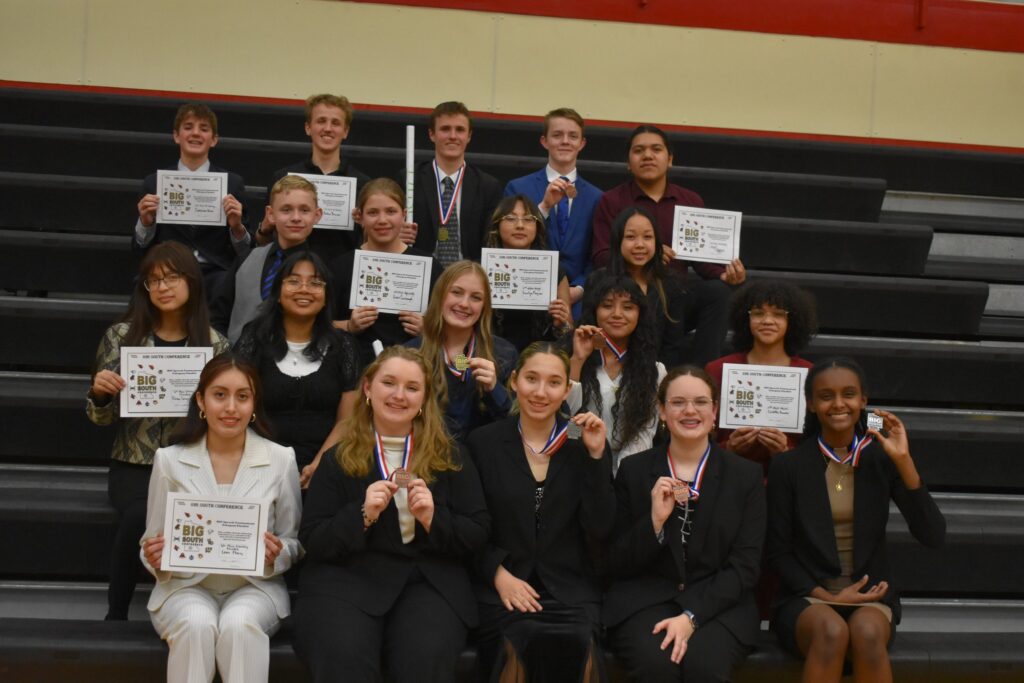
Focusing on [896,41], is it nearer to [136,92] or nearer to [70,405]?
[136,92]

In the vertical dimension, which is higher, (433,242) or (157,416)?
(433,242)

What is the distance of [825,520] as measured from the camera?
4055mm

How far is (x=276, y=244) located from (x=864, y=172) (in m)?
4.00

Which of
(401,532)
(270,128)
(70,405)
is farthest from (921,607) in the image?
(270,128)

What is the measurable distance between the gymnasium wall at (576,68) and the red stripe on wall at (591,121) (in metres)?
0.03

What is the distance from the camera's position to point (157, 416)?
4.20 metres

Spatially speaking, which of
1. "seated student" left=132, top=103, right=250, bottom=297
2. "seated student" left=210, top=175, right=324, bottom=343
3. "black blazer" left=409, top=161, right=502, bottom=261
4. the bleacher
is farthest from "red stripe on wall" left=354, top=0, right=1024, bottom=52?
"seated student" left=210, top=175, right=324, bottom=343

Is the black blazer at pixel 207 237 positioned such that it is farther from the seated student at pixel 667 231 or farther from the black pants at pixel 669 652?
the black pants at pixel 669 652

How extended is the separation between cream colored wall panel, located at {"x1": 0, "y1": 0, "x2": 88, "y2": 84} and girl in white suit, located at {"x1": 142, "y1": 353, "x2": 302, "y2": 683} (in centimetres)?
458

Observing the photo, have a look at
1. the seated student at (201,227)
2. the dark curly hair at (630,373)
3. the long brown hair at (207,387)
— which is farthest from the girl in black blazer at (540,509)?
the seated student at (201,227)

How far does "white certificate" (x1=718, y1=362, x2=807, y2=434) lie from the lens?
14.3 ft

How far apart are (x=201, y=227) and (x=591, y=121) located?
3.35 metres

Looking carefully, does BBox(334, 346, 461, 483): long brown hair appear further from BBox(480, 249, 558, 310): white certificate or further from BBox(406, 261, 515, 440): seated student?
BBox(480, 249, 558, 310): white certificate

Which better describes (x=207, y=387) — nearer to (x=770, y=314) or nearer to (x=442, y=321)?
(x=442, y=321)
